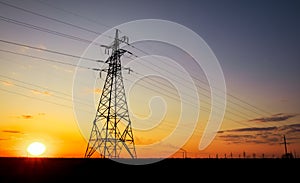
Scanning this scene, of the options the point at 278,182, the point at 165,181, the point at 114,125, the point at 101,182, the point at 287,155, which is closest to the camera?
the point at 101,182

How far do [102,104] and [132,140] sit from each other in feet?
20.3

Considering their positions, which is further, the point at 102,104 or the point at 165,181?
the point at 102,104

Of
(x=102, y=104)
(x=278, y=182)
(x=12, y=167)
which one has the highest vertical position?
(x=102, y=104)

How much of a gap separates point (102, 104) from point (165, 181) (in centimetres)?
1640

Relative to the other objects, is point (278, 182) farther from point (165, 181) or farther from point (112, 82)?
point (112, 82)

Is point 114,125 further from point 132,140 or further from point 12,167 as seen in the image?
point 12,167

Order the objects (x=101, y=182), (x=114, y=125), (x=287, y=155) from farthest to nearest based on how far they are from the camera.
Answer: (x=287, y=155), (x=114, y=125), (x=101, y=182)

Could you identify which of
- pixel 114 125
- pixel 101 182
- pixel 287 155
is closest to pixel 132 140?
pixel 114 125

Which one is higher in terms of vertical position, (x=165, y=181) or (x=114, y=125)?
(x=114, y=125)

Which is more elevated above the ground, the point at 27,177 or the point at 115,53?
the point at 115,53

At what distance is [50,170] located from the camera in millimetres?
22562

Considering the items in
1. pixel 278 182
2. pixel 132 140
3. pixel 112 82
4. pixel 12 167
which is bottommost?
pixel 278 182

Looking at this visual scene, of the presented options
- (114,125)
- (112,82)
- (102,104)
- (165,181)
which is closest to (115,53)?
(112,82)

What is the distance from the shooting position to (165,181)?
20438 millimetres
